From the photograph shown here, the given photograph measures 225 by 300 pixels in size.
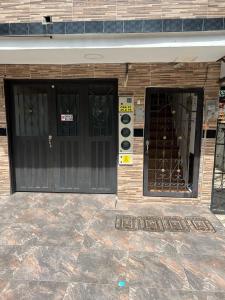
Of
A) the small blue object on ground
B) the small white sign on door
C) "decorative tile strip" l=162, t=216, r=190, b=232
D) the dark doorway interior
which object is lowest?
the small blue object on ground

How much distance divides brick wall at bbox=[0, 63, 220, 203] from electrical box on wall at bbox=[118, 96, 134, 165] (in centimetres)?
12

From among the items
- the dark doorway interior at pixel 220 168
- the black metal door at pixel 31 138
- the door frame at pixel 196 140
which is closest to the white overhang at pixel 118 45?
the door frame at pixel 196 140

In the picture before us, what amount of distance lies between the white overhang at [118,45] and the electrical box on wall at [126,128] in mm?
1193

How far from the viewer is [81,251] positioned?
3.85m

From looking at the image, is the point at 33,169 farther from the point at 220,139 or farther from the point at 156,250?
the point at 220,139

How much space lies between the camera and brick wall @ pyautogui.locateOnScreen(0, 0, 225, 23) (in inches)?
168

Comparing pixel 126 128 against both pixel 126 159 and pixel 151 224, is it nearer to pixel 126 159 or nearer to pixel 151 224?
pixel 126 159

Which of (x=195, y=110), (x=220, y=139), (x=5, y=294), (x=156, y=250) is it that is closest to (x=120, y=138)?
(x=195, y=110)

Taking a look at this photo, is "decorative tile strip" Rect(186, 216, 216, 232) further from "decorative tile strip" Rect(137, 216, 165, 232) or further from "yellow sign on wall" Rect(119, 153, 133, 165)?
"yellow sign on wall" Rect(119, 153, 133, 165)

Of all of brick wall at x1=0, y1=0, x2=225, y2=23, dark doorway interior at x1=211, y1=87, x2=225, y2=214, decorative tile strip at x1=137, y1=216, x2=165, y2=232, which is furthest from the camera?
dark doorway interior at x1=211, y1=87, x2=225, y2=214

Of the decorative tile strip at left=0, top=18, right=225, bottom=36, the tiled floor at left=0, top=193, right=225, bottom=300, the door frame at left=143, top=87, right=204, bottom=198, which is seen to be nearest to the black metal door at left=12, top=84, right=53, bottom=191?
the tiled floor at left=0, top=193, right=225, bottom=300

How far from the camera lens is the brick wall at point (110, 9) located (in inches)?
168

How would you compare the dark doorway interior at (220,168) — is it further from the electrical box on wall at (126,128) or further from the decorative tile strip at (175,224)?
the electrical box on wall at (126,128)

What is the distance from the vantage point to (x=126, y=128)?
5.56 metres
